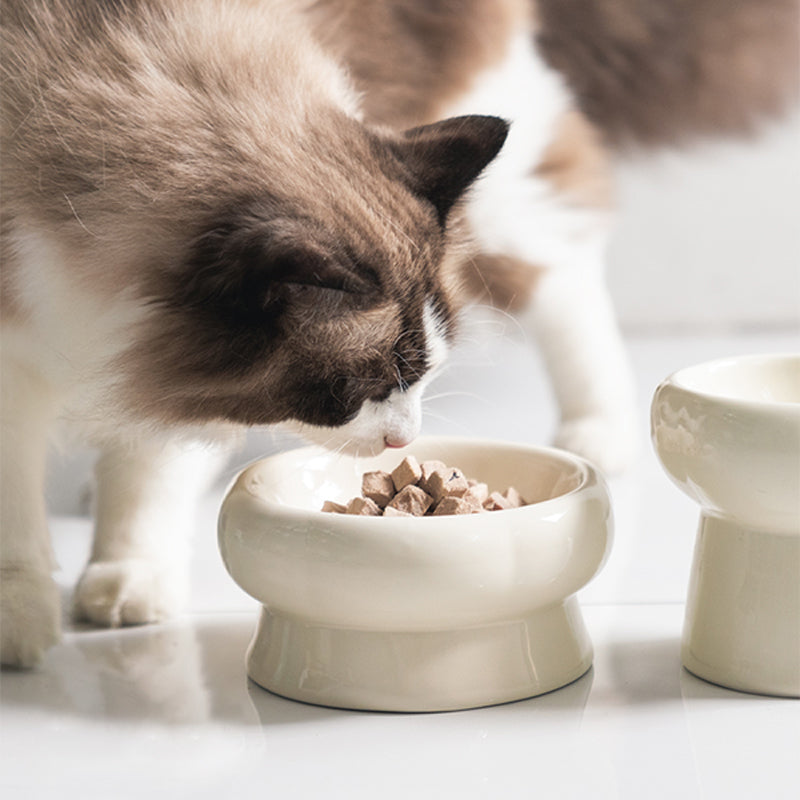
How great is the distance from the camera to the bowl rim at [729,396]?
74cm

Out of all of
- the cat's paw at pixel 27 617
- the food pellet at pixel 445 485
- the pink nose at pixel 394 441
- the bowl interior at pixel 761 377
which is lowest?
the cat's paw at pixel 27 617

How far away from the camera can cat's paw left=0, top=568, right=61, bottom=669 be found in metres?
0.92

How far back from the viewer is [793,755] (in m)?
0.73

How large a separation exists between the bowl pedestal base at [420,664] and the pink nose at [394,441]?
0.15 meters

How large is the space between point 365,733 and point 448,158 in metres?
0.45

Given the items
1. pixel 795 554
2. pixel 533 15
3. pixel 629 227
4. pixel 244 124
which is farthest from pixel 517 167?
pixel 795 554

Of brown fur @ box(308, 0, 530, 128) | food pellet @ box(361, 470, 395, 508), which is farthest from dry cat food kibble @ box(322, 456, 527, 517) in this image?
brown fur @ box(308, 0, 530, 128)

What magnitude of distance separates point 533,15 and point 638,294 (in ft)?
2.10

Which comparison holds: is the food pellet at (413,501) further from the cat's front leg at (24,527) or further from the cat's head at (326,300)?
the cat's front leg at (24,527)

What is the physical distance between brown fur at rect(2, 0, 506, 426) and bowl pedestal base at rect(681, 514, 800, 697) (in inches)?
9.9

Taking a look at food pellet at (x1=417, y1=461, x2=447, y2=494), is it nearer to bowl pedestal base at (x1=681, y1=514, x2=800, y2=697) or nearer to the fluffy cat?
the fluffy cat

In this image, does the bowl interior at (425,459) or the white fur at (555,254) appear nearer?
the bowl interior at (425,459)

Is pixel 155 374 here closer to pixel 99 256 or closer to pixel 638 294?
pixel 99 256

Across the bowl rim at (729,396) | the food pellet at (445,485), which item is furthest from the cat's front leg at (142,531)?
the bowl rim at (729,396)
